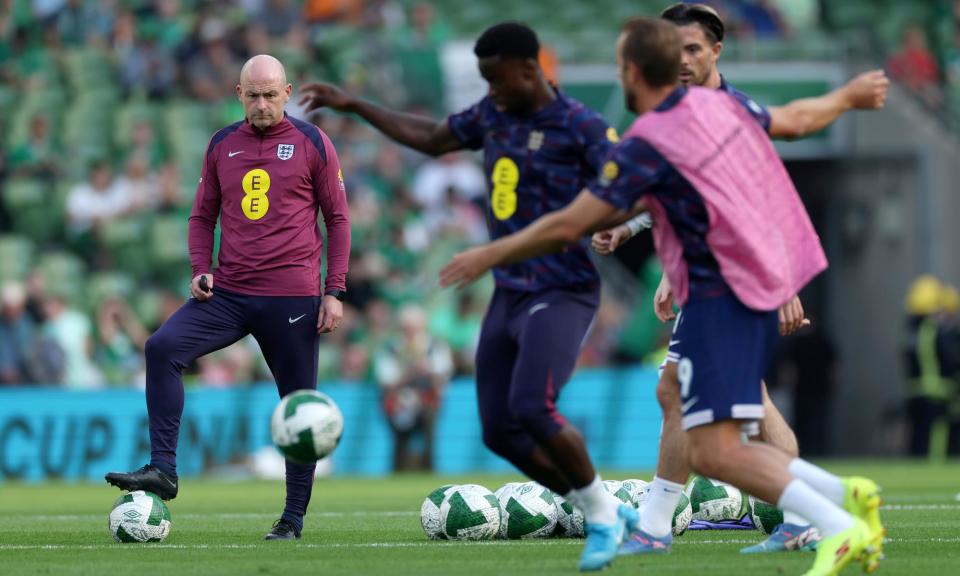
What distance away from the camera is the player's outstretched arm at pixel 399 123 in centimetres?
843

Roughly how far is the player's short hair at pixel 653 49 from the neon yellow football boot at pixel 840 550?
203 cm

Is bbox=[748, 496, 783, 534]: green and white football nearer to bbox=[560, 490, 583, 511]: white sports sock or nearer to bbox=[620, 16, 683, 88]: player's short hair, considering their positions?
bbox=[560, 490, 583, 511]: white sports sock

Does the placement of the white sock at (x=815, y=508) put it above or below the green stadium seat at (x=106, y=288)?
below

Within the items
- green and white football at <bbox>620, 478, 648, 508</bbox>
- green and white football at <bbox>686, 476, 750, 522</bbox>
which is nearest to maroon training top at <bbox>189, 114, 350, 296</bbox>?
green and white football at <bbox>620, 478, 648, 508</bbox>

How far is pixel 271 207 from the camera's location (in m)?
9.47

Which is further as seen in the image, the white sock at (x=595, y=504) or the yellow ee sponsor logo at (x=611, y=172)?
the white sock at (x=595, y=504)

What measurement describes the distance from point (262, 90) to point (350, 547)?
2.50m

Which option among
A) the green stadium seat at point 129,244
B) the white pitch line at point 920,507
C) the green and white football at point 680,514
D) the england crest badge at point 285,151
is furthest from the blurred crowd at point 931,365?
the england crest badge at point 285,151

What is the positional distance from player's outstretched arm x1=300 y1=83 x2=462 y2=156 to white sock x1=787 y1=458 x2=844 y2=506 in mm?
2383

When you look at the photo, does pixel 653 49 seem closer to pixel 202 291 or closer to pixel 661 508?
pixel 661 508

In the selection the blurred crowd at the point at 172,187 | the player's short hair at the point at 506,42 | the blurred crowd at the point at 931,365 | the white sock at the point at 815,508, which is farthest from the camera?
the blurred crowd at the point at 931,365

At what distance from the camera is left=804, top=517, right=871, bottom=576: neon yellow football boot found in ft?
22.0

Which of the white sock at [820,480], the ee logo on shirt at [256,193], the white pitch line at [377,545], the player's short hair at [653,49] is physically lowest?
the white pitch line at [377,545]

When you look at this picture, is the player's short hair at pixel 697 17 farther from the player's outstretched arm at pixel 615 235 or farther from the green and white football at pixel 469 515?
the green and white football at pixel 469 515
